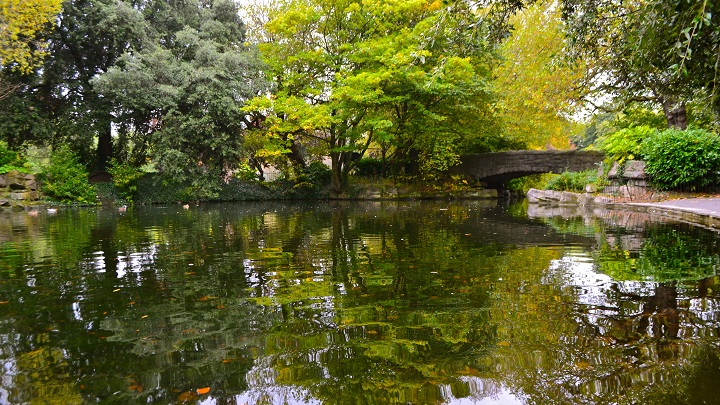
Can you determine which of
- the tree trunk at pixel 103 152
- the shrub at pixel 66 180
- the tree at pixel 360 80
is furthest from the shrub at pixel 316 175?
the tree trunk at pixel 103 152

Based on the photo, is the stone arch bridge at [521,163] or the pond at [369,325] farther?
the stone arch bridge at [521,163]

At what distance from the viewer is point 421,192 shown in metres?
24.5

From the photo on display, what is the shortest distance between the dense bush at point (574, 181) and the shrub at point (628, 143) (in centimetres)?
196

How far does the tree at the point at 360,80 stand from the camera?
19203 mm

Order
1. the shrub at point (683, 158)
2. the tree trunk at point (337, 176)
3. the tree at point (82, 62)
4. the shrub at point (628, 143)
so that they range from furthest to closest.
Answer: the tree trunk at point (337, 176), the tree at point (82, 62), the shrub at point (628, 143), the shrub at point (683, 158)

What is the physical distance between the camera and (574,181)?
16703 mm

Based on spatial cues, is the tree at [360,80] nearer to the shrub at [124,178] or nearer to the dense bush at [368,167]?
the dense bush at [368,167]

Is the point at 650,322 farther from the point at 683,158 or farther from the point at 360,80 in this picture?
the point at 360,80

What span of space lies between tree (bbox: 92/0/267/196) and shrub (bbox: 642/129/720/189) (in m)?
17.3

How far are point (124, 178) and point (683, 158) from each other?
24.6 meters

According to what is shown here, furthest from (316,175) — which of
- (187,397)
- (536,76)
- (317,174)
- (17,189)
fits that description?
(187,397)

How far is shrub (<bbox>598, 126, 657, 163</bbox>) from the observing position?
13156mm

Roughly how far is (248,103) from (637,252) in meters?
19.3

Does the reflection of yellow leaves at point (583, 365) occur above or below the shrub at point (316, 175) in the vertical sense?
below
